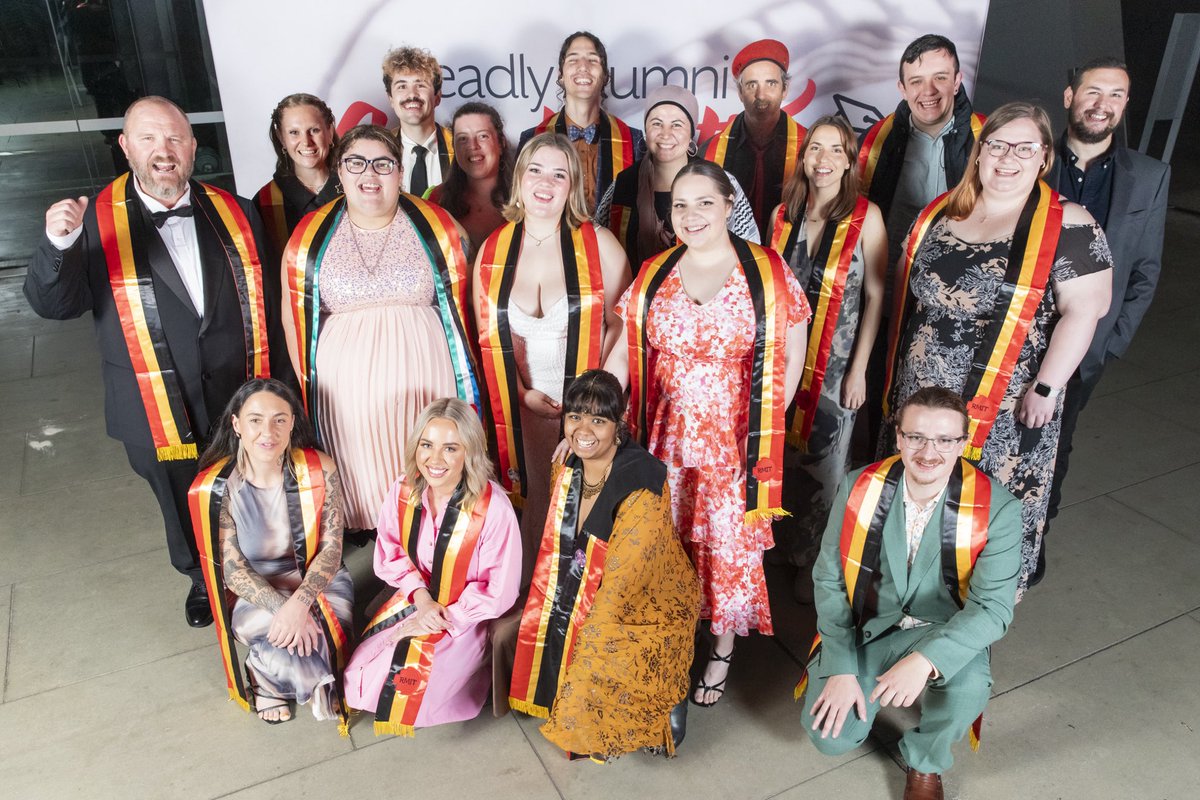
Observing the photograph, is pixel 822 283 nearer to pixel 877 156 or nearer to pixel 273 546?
pixel 877 156

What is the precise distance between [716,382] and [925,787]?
1.24m

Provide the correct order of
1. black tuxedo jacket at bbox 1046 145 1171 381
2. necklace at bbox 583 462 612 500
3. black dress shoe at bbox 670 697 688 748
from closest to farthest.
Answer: necklace at bbox 583 462 612 500
black dress shoe at bbox 670 697 688 748
black tuxedo jacket at bbox 1046 145 1171 381

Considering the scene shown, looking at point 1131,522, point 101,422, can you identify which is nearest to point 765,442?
point 1131,522

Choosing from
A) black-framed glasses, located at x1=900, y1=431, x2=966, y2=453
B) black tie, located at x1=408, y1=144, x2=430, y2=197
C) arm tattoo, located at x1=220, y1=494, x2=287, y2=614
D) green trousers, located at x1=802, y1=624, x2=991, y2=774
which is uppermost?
black tie, located at x1=408, y1=144, x2=430, y2=197

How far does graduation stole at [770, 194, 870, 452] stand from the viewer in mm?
2865

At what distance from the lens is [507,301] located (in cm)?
285

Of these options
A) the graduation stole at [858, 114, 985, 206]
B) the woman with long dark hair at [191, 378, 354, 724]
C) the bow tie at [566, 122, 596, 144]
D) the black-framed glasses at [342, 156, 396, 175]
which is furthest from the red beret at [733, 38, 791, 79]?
the woman with long dark hair at [191, 378, 354, 724]

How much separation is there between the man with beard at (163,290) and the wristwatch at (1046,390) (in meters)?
2.48

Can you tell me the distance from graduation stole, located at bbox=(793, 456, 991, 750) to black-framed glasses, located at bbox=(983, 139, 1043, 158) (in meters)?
0.90

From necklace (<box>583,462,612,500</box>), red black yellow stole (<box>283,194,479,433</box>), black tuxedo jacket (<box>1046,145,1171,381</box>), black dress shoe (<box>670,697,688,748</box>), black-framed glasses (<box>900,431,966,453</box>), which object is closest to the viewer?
black-framed glasses (<box>900,431,966,453</box>)

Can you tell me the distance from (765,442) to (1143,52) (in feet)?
34.9

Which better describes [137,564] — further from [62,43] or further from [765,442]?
[62,43]

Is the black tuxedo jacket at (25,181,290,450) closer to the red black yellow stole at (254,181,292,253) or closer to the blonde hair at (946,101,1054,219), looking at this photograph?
the red black yellow stole at (254,181,292,253)

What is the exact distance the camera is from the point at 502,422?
3.05 metres
